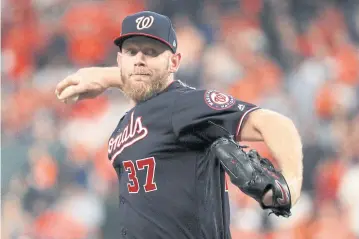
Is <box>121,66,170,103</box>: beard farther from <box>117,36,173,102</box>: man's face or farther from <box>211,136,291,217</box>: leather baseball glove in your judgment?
<box>211,136,291,217</box>: leather baseball glove

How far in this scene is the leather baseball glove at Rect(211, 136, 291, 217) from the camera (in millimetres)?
1675

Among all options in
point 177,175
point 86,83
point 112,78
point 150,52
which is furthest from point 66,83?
point 177,175

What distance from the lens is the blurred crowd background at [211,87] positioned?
492cm

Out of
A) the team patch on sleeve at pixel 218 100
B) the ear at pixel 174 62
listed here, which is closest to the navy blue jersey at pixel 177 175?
the team patch on sleeve at pixel 218 100

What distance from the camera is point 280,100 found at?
536 cm

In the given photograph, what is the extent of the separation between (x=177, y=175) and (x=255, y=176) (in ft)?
1.50

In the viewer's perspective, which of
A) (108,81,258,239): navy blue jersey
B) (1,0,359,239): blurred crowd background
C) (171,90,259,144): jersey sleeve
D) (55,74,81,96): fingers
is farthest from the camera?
(1,0,359,239): blurred crowd background

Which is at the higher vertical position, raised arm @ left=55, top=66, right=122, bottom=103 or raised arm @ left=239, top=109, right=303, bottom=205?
raised arm @ left=55, top=66, right=122, bottom=103

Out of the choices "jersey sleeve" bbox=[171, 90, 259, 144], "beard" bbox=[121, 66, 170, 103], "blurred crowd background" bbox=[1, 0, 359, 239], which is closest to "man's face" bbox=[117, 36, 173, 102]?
"beard" bbox=[121, 66, 170, 103]

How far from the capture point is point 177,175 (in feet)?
6.90

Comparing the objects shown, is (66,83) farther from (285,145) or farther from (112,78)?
(285,145)

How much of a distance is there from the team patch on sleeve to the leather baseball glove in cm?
18

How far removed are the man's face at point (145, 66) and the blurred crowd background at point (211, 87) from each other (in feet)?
9.36

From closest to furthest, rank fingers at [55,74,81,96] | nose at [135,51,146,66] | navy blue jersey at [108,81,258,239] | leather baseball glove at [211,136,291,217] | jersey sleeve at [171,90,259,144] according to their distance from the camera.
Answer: leather baseball glove at [211,136,291,217] → jersey sleeve at [171,90,259,144] → navy blue jersey at [108,81,258,239] → nose at [135,51,146,66] → fingers at [55,74,81,96]
